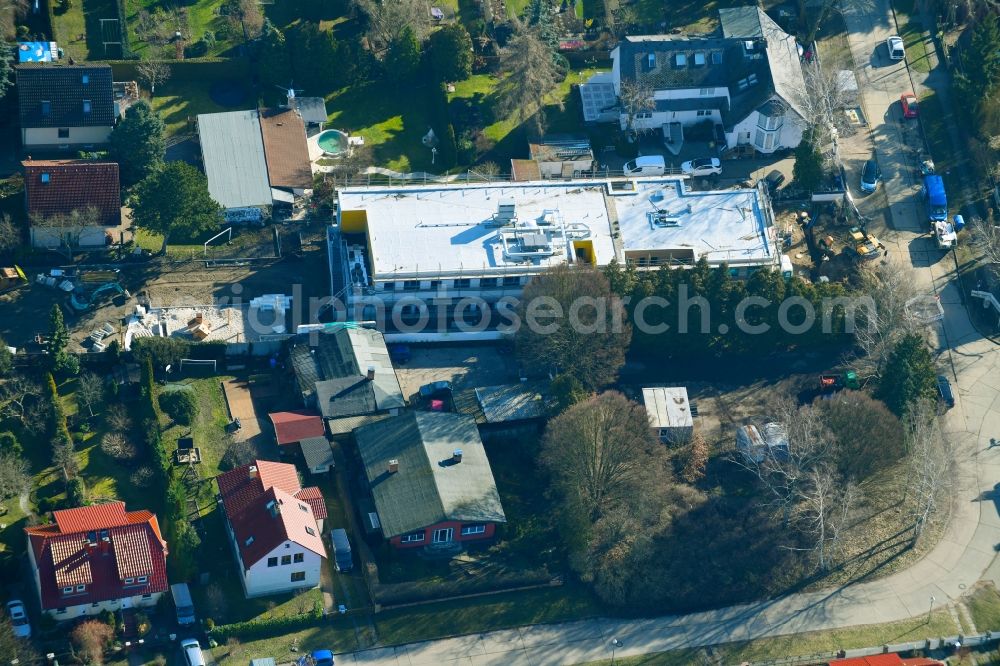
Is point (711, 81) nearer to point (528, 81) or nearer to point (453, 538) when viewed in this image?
point (528, 81)

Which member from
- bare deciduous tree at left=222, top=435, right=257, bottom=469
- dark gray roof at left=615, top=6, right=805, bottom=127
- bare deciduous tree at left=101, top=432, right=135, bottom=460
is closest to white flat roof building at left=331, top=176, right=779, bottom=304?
dark gray roof at left=615, top=6, right=805, bottom=127

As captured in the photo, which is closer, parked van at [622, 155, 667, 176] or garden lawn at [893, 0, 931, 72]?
parked van at [622, 155, 667, 176]

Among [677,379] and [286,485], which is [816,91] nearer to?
[677,379]

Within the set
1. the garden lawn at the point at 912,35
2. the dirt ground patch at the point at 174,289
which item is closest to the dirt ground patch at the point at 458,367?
the dirt ground patch at the point at 174,289

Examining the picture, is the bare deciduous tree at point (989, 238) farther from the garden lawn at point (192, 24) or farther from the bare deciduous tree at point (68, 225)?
the bare deciduous tree at point (68, 225)

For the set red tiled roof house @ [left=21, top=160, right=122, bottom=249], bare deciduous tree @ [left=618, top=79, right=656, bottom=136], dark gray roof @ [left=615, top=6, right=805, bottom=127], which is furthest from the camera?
dark gray roof @ [left=615, top=6, right=805, bottom=127]

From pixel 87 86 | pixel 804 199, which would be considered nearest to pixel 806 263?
pixel 804 199

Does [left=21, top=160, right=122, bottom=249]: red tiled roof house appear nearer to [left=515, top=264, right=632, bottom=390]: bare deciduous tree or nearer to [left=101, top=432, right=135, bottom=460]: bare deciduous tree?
[left=101, top=432, right=135, bottom=460]: bare deciduous tree
